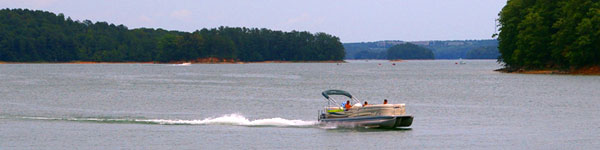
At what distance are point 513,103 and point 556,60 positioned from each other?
60737 millimetres

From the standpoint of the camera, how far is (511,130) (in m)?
42.2

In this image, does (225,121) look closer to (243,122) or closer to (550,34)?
(243,122)

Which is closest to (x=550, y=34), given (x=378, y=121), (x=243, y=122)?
(x=243, y=122)

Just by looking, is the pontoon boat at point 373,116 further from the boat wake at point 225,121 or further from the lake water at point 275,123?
the boat wake at point 225,121

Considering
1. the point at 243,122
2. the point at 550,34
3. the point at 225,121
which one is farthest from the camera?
the point at 550,34

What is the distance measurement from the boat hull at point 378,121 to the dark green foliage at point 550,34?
70.3 meters

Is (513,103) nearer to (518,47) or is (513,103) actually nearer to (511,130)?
(511,130)

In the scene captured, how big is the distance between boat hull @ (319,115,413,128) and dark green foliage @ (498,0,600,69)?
7031 centimetres

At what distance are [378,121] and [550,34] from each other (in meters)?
84.0

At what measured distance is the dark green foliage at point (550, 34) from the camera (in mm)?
107562

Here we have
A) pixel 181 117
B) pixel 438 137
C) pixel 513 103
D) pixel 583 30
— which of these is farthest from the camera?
pixel 583 30

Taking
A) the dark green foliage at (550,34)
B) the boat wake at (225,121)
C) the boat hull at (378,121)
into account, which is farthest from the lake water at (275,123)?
the dark green foliage at (550,34)

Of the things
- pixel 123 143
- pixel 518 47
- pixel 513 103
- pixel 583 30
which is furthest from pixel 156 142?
pixel 518 47

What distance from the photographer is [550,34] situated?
118812mm
